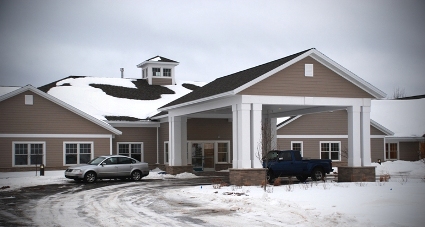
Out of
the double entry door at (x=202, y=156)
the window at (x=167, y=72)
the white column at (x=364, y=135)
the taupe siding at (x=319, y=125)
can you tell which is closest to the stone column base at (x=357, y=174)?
the white column at (x=364, y=135)

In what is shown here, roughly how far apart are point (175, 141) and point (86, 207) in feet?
54.9

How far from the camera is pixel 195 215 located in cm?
1405

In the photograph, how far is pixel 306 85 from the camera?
24578 mm

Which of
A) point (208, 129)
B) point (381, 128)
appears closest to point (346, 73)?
point (208, 129)

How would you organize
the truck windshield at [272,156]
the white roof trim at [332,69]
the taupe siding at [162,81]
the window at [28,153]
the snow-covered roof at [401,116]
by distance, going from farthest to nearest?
the taupe siding at [162,81] < the snow-covered roof at [401,116] < the window at [28,153] < the truck windshield at [272,156] < the white roof trim at [332,69]

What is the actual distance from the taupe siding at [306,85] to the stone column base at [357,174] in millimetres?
3601

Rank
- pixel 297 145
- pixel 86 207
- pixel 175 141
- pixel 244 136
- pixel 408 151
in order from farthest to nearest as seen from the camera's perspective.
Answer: pixel 408 151 < pixel 297 145 < pixel 175 141 < pixel 244 136 < pixel 86 207

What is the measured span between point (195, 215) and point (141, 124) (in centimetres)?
2393

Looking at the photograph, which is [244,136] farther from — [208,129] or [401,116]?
[401,116]

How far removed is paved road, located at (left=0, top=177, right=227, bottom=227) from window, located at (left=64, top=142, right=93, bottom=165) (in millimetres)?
11260

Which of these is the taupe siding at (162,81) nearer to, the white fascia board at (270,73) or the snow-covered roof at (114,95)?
the snow-covered roof at (114,95)

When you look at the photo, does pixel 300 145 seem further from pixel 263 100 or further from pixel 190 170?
pixel 263 100

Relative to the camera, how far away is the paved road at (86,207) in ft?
43.1

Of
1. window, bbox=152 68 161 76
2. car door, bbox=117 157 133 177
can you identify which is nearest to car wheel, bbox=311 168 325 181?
car door, bbox=117 157 133 177
